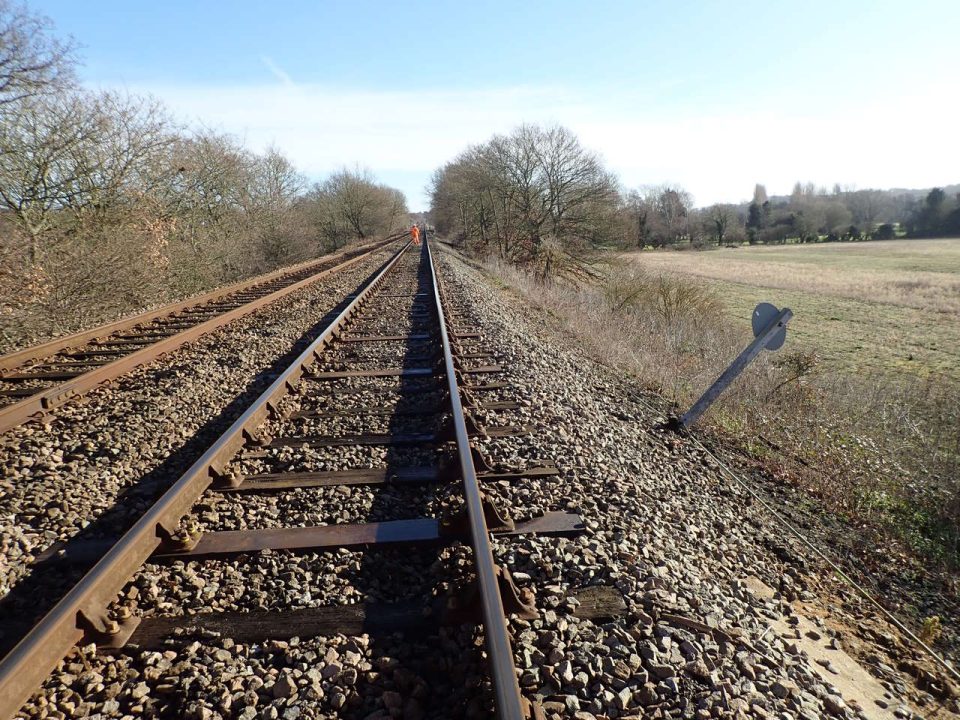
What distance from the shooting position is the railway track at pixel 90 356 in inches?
208

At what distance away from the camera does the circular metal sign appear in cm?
581

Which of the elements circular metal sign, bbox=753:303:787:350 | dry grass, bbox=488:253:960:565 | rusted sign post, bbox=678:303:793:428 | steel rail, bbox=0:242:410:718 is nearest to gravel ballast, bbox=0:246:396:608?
steel rail, bbox=0:242:410:718

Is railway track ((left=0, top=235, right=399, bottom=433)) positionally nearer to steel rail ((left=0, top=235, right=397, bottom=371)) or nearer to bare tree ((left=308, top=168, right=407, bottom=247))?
steel rail ((left=0, top=235, right=397, bottom=371))

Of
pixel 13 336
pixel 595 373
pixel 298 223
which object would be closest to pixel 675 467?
pixel 595 373

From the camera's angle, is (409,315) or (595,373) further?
(409,315)

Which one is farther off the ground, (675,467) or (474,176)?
(474,176)

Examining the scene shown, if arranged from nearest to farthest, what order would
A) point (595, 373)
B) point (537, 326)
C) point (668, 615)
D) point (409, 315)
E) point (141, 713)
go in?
point (141, 713) → point (668, 615) → point (595, 373) → point (409, 315) → point (537, 326)

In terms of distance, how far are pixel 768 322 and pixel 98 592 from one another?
590cm

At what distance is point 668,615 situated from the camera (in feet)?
8.54

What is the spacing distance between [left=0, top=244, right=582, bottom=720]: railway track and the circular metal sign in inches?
106

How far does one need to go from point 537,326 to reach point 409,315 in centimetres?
255

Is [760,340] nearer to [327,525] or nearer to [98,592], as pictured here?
[327,525]

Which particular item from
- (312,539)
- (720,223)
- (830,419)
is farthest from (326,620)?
(720,223)

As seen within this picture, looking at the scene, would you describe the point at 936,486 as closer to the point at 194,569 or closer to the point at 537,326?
the point at 537,326
